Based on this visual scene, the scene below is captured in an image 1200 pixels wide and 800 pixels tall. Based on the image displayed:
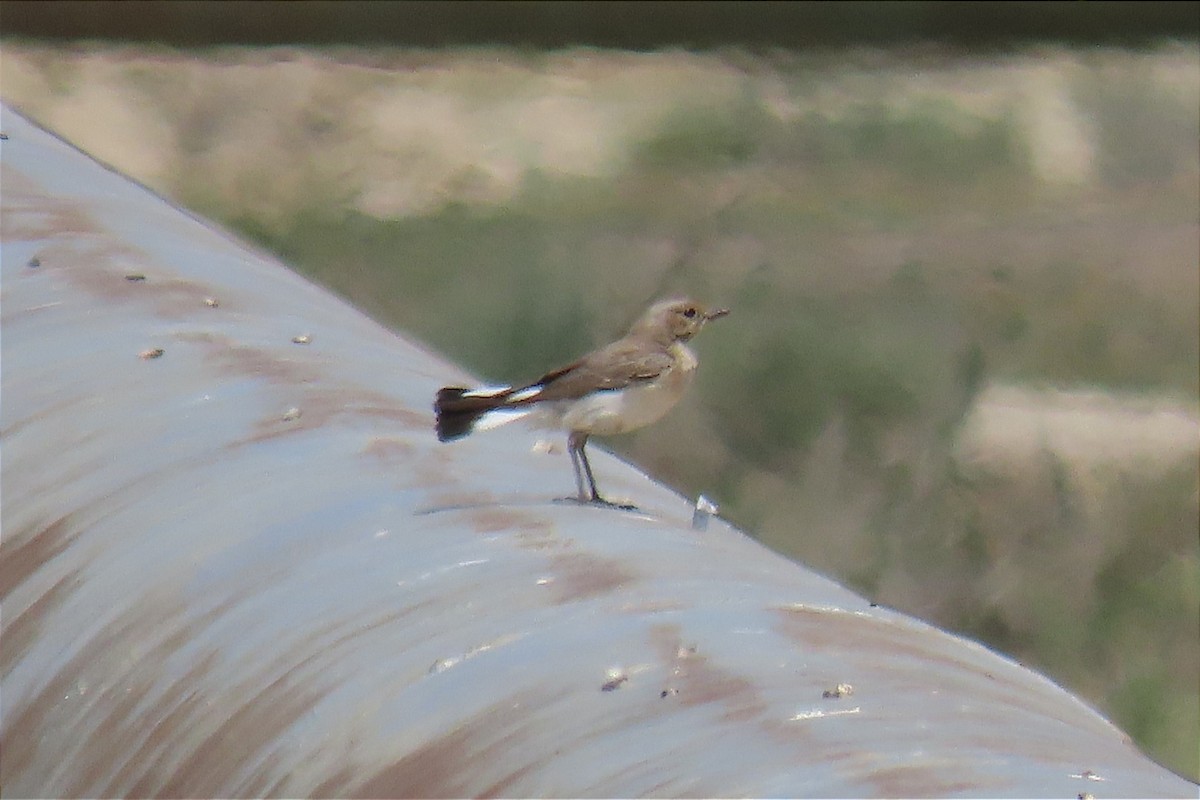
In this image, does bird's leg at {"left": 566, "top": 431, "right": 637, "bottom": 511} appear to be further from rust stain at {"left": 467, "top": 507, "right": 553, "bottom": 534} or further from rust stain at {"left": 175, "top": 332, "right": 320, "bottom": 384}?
rust stain at {"left": 175, "top": 332, "right": 320, "bottom": 384}

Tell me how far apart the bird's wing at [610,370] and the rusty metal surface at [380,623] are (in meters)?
0.21

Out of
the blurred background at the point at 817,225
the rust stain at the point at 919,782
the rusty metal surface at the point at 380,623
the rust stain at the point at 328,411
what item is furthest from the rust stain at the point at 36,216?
the blurred background at the point at 817,225

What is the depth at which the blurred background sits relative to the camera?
16.1ft

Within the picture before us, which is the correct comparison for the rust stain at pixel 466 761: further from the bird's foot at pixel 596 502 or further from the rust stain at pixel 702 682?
the bird's foot at pixel 596 502

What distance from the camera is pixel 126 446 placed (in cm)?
154

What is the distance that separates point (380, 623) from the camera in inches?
47.8

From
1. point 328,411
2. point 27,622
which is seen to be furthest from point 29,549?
point 328,411

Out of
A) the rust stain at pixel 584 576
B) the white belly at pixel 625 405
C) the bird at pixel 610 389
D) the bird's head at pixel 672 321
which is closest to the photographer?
the rust stain at pixel 584 576

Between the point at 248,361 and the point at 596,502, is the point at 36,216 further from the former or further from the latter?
the point at 596,502

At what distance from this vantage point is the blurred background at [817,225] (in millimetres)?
4902

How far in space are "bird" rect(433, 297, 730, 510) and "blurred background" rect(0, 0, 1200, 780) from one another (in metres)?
2.61

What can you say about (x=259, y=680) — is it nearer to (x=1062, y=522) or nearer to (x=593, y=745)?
(x=593, y=745)

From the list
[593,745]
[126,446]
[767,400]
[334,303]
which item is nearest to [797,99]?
[767,400]

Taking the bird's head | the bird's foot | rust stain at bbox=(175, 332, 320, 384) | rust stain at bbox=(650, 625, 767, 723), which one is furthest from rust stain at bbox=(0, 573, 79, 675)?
the bird's head
